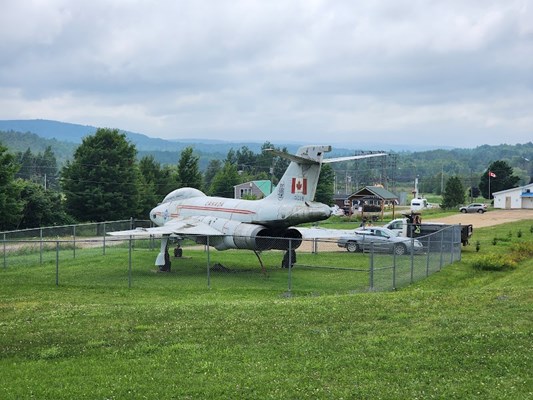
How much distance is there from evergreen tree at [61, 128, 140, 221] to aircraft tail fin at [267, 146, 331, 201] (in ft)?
132

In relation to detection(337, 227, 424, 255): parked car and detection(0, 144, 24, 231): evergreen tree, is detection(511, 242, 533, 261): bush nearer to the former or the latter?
detection(337, 227, 424, 255): parked car

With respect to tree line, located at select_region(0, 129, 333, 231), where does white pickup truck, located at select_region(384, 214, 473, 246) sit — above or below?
below

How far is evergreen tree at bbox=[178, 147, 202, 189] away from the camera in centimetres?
7548

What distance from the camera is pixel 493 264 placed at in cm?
3050

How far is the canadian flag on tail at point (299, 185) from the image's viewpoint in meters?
28.7

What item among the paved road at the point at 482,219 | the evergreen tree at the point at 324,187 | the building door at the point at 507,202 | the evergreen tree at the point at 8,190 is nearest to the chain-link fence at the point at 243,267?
the evergreen tree at the point at 8,190

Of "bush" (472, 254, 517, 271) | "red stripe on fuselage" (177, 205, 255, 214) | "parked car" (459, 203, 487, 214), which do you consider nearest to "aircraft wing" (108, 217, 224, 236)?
"red stripe on fuselage" (177, 205, 255, 214)

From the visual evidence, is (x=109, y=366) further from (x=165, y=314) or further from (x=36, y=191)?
(x=36, y=191)

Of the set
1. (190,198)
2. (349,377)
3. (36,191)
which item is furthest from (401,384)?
(36,191)

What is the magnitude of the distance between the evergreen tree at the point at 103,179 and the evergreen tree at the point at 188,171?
6409mm

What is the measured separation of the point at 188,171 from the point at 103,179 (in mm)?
11478

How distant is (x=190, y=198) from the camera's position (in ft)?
116

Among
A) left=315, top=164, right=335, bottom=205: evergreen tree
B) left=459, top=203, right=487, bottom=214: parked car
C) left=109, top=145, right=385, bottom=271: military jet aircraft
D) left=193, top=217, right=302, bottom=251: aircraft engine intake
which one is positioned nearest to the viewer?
left=109, top=145, right=385, bottom=271: military jet aircraft

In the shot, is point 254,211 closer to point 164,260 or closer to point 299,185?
point 299,185
